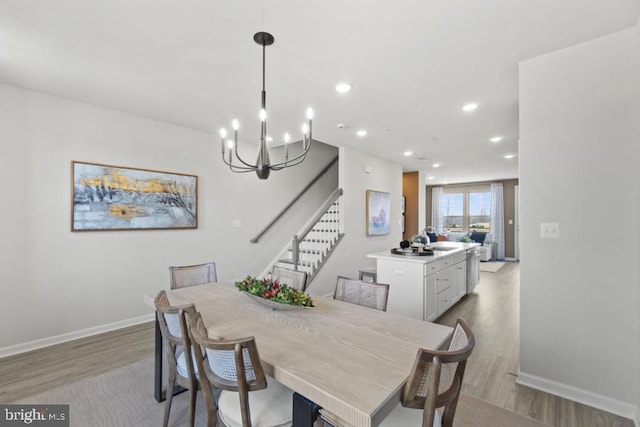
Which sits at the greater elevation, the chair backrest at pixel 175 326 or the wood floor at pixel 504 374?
the chair backrest at pixel 175 326

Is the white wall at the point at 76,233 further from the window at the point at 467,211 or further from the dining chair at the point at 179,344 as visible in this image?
the window at the point at 467,211

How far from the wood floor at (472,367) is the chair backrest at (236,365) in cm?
188

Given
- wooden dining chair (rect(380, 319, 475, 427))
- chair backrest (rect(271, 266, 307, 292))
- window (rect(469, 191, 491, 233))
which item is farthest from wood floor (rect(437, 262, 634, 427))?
window (rect(469, 191, 491, 233))

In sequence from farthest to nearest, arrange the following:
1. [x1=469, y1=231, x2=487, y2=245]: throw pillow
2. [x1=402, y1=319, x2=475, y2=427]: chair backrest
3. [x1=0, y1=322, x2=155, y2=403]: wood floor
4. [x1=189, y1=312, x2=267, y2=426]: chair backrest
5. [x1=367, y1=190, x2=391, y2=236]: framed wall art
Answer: [x1=469, y1=231, x2=487, y2=245]: throw pillow
[x1=367, y1=190, x2=391, y2=236]: framed wall art
[x1=0, y1=322, x2=155, y2=403]: wood floor
[x1=189, y1=312, x2=267, y2=426]: chair backrest
[x1=402, y1=319, x2=475, y2=427]: chair backrest

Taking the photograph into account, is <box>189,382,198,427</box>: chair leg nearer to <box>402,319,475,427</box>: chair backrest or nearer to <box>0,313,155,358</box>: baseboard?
<box>402,319,475,427</box>: chair backrest

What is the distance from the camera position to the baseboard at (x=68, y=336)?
2766 millimetres

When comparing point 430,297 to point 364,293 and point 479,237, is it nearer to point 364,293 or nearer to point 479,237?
point 364,293

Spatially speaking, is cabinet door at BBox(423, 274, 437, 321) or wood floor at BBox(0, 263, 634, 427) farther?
cabinet door at BBox(423, 274, 437, 321)

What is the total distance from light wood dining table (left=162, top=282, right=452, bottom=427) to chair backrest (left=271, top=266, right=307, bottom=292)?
0.27 metres

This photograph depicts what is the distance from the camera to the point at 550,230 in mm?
2182

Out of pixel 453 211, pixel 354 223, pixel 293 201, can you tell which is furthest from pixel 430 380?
pixel 453 211

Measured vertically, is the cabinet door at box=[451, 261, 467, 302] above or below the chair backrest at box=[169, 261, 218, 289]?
below

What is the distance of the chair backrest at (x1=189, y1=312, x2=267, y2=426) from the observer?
3.56 feet

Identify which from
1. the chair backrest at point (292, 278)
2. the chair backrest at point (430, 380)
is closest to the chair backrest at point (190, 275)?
the chair backrest at point (292, 278)
